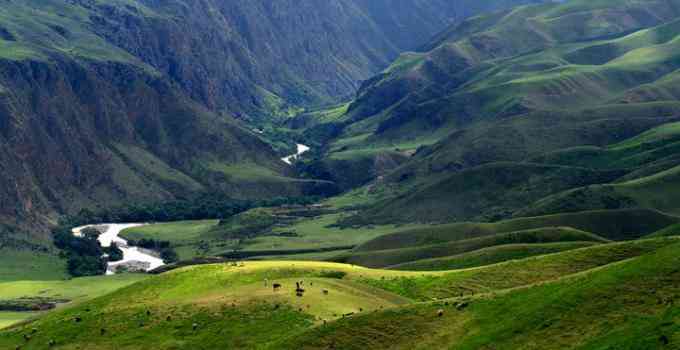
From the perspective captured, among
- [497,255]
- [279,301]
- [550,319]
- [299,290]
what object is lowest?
[550,319]

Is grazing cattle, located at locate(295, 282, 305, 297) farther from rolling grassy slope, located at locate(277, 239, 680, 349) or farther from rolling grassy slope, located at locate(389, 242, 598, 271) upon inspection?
rolling grassy slope, located at locate(389, 242, 598, 271)

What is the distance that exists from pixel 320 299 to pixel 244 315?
9.56 m

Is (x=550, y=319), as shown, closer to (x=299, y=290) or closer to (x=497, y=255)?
(x=299, y=290)

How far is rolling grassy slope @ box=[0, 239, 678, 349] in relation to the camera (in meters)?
106

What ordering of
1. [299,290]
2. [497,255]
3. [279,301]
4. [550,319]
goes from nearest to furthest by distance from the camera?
[550,319] → [279,301] → [299,290] → [497,255]

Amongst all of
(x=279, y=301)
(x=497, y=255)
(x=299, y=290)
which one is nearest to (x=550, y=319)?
(x=279, y=301)

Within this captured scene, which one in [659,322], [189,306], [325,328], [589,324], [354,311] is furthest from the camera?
[189,306]

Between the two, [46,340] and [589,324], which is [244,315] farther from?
[589,324]

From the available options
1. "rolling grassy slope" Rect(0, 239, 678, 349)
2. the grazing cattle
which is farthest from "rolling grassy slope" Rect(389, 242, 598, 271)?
the grazing cattle

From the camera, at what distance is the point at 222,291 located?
132625mm

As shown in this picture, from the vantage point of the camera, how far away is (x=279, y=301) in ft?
393

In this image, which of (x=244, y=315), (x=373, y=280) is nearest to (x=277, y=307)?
(x=244, y=315)

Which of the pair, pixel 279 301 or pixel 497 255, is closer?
pixel 279 301

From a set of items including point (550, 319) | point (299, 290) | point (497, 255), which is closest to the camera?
point (550, 319)
